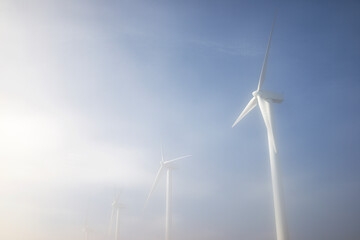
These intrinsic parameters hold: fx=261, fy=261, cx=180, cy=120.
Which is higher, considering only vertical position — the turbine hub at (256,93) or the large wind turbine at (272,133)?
the turbine hub at (256,93)

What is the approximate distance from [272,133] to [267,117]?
4.10 m

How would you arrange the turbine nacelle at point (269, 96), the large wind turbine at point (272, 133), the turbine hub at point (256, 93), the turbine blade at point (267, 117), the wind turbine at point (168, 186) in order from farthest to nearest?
the wind turbine at point (168, 186)
the turbine hub at point (256, 93)
the turbine nacelle at point (269, 96)
the turbine blade at point (267, 117)
the large wind turbine at point (272, 133)

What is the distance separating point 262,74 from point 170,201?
42101 millimetres

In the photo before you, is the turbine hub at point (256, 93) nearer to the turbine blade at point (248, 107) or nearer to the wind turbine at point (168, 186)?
the turbine blade at point (248, 107)

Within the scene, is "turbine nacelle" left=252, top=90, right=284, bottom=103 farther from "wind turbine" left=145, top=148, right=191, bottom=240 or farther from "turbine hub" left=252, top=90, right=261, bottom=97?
"wind turbine" left=145, top=148, right=191, bottom=240

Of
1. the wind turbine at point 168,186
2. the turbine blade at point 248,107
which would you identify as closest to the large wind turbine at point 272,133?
the turbine blade at point 248,107

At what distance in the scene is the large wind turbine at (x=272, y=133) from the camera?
36219 mm

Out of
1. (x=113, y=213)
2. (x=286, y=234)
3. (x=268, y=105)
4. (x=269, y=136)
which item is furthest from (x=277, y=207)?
(x=113, y=213)

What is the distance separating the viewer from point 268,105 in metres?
46.1

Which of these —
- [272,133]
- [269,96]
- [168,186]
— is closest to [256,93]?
[269,96]

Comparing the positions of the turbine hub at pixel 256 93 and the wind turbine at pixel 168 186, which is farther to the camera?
the wind turbine at pixel 168 186

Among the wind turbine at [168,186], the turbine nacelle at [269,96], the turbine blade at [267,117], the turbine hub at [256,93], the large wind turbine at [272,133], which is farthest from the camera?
the wind turbine at [168,186]

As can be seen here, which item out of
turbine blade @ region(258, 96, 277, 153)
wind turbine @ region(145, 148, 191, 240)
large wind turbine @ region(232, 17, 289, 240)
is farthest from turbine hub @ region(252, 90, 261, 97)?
wind turbine @ region(145, 148, 191, 240)

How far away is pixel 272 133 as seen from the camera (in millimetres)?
41375
